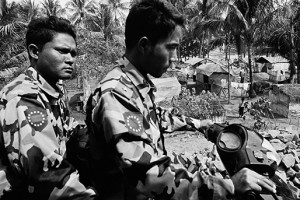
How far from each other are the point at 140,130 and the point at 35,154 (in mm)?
537

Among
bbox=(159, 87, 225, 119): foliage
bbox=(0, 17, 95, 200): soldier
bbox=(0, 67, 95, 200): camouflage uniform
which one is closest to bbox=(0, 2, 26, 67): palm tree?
bbox=(159, 87, 225, 119): foliage

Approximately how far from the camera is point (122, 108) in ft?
4.67

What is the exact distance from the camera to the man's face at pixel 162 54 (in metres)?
1.65

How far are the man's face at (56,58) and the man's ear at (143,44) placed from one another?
91 cm

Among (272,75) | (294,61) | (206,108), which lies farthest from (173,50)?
(272,75)

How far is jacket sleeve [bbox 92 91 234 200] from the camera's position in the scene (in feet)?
4.37

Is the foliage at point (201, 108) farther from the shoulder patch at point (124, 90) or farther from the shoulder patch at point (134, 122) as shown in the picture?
the shoulder patch at point (134, 122)

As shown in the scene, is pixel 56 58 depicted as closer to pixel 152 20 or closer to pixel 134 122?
pixel 152 20

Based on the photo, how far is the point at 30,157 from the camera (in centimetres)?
149

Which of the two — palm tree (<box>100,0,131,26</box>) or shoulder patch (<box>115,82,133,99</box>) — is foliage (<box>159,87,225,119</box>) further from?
palm tree (<box>100,0,131,26</box>)

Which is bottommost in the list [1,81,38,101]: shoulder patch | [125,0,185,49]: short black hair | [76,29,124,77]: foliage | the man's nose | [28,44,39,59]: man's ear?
[76,29,124,77]: foliage

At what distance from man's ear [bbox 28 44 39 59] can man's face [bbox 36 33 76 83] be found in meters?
0.03

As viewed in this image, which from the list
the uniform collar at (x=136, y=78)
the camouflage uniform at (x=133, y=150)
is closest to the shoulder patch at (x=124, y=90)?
the camouflage uniform at (x=133, y=150)

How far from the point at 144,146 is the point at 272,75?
25.1 metres
